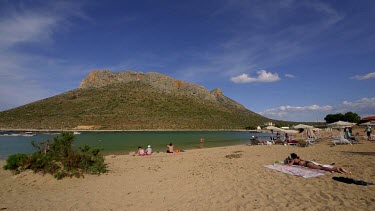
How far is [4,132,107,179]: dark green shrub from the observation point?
10.4 meters

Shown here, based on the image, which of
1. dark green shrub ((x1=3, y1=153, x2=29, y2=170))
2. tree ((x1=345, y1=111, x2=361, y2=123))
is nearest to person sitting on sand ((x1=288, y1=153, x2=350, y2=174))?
dark green shrub ((x1=3, y1=153, x2=29, y2=170))

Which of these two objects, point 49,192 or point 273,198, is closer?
point 273,198

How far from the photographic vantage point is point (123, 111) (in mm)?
70875

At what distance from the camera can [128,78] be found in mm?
100500

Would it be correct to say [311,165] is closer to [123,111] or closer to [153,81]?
[123,111]

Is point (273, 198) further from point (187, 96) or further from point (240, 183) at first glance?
point (187, 96)

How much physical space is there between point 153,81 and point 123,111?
3437cm

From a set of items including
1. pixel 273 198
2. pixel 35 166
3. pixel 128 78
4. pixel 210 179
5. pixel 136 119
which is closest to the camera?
pixel 273 198

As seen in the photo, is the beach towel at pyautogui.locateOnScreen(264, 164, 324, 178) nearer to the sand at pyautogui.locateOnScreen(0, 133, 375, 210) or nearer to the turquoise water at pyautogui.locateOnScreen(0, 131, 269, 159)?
the sand at pyautogui.locateOnScreen(0, 133, 375, 210)

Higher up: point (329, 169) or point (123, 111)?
point (123, 111)

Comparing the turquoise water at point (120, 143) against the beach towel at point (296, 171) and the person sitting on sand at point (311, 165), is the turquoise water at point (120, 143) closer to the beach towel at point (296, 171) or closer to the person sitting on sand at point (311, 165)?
the beach towel at point (296, 171)

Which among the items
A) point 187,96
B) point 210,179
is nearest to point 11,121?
point 187,96

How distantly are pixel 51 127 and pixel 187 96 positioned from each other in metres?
44.1

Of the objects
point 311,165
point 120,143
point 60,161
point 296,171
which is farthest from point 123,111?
point 296,171
